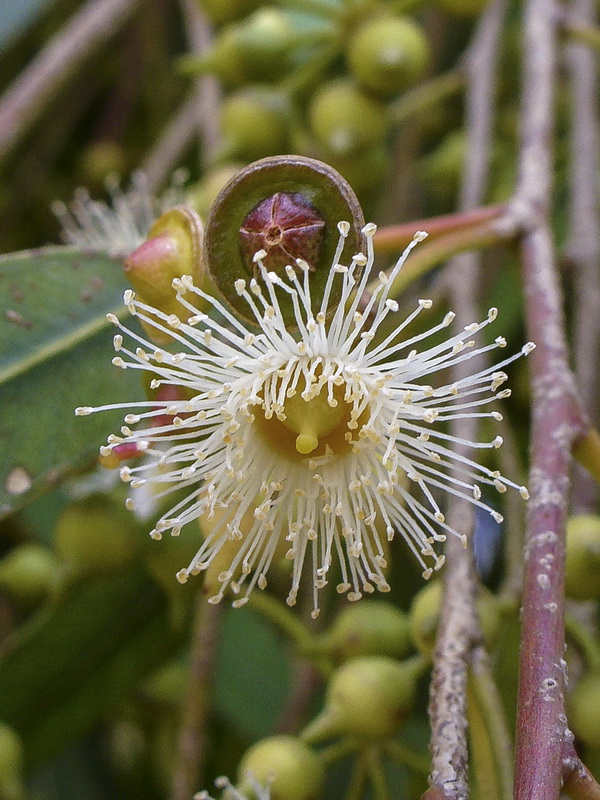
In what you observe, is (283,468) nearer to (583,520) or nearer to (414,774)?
(583,520)

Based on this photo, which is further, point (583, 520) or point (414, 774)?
point (414, 774)

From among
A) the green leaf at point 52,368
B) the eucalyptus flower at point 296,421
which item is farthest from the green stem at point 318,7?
the eucalyptus flower at point 296,421

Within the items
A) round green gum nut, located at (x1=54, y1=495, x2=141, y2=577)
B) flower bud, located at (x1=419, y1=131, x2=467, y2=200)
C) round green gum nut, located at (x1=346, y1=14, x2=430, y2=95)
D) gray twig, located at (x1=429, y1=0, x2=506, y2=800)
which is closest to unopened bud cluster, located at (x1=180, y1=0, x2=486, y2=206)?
round green gum nut, located at (x1=346, y1=14, x2=430, y2=95)

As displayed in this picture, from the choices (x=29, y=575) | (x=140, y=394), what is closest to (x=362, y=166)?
(x=140, y=394)

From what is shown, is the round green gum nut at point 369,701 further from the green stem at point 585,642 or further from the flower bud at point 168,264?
the flower bud at point 168,264

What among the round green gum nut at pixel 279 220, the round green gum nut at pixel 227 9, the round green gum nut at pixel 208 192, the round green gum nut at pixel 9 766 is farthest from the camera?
the round green gum nut at pixel 227 9

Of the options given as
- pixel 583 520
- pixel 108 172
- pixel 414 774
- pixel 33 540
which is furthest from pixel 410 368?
pixel 108 172
